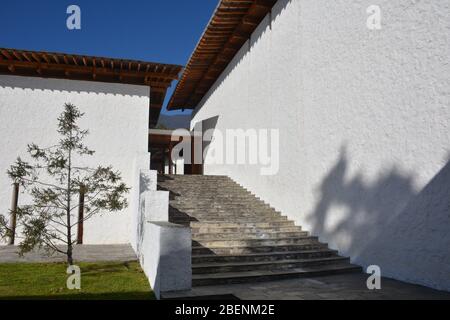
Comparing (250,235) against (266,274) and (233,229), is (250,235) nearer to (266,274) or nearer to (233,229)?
(233,229)

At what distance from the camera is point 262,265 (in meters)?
6.77

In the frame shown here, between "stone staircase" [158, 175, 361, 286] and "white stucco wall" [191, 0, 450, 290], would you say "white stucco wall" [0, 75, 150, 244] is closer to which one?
"stone staircase" [158, 175, 361, 286]

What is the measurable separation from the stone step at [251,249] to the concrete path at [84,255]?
2561 mm

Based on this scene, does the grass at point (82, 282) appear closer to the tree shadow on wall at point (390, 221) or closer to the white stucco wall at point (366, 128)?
the tree shadow on wall at point (390, 221)

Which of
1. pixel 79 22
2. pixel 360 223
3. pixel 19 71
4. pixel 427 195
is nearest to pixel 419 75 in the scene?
pixel 427 195

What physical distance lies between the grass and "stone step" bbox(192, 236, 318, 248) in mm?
1422

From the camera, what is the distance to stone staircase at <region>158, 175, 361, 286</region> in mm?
6484

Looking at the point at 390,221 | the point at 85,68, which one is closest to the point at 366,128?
the point at 390,221

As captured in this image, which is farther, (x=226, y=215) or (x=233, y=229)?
(x=226, y=215)

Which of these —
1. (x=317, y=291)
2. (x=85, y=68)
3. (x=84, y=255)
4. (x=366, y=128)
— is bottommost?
(x=84, y=255)

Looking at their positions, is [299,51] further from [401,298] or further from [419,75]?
[401,298]

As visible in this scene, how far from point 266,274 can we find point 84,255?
5.31 m

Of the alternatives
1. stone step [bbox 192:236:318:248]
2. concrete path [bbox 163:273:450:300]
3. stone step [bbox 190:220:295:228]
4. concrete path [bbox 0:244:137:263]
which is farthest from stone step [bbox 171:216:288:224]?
concrete path [bbox 163:273:450:300]
